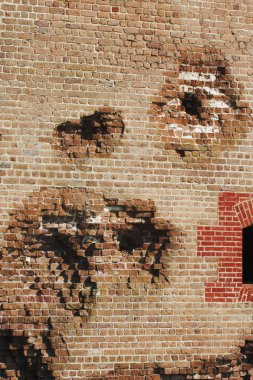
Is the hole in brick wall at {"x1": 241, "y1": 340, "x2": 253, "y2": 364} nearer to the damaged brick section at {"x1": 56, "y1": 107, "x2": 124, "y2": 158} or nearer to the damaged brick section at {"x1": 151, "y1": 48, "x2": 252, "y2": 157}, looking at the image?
the damaged brick section at {"x1": 151, "y1": 48, "x2": 252, "y2": 157}

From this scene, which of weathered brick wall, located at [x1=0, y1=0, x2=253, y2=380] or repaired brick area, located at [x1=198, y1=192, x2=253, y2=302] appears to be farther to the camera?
repaired brick area, located at [x1=198, y1=192, x2=253, y2=302]

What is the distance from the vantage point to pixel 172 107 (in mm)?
6324

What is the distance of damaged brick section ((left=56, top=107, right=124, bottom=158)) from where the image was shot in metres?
6.04

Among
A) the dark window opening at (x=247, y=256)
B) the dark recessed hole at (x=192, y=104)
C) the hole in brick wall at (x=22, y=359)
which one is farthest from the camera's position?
the dark window opening at (x=247, y=256)

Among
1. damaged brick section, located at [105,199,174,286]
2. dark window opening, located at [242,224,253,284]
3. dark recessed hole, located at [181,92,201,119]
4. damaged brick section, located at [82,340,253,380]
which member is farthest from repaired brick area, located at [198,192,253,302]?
dark recessed hole, located at [181,92,201,119]

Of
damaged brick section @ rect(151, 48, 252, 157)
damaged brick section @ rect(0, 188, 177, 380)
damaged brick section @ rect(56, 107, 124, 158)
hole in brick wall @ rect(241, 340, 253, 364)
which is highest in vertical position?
damaged brick section @ rect(151, 48, 252, 157)

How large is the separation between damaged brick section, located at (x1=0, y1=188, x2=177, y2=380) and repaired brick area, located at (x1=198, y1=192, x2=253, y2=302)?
439 millimetres

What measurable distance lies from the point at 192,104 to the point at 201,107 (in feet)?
0.35

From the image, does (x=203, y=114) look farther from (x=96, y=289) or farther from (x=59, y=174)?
(x=96, y=289)

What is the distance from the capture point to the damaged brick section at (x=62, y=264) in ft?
19.2

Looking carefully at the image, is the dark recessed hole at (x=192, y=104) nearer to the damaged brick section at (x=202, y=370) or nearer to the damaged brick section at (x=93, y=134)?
the damaged brick section at (x=93, y=134)

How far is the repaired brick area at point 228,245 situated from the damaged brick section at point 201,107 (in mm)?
650

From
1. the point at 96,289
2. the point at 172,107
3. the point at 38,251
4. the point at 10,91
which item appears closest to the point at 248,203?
the point at 172,107

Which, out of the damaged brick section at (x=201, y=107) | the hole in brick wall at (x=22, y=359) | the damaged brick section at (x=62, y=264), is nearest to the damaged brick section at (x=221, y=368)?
the damaged brick section at (x=62, y=264)
